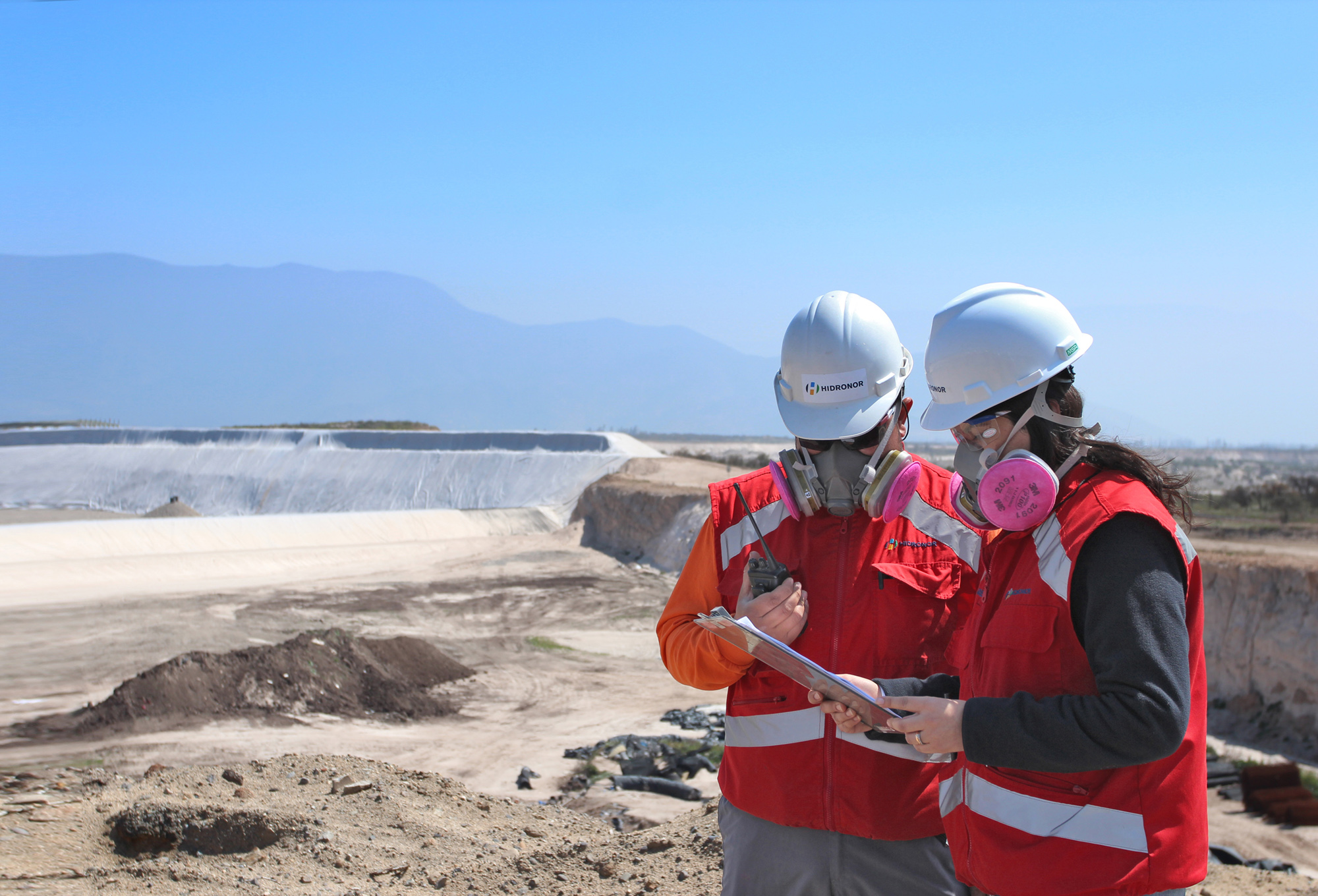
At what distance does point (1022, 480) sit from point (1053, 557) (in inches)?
6.7

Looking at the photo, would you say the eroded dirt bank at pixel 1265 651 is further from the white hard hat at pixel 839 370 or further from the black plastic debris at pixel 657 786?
the white hard hat at pixel 839 370

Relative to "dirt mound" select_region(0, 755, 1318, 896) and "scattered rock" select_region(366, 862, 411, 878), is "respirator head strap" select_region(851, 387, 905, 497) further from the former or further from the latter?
"scattered rock" select_region(366, 862, 411, 878)

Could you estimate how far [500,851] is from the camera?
5.72 m

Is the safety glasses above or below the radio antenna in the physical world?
above

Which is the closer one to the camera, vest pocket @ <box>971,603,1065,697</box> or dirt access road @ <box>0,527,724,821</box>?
vest pocket @ <box>971,603,1065,697</box>

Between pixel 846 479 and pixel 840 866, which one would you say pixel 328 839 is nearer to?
pixel 840 866

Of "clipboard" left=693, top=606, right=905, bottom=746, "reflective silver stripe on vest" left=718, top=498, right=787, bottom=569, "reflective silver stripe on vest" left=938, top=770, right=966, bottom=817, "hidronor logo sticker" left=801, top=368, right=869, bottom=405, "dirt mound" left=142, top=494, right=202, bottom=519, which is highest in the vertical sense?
"hidronor logo sticker" left=801, top=368, right=869, bottom=405

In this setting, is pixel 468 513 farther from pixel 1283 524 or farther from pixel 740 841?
pixel 740 841

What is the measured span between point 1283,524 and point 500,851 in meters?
26.0

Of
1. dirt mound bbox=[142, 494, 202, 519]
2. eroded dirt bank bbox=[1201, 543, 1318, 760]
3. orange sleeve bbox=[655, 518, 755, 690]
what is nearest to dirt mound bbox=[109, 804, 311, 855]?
orange sleeve bbox=[655, 518, 755, 690]

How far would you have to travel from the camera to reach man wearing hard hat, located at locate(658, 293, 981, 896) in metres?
2.37

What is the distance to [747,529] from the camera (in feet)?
8.65

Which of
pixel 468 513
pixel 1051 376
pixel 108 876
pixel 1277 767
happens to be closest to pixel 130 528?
pixel 468 513

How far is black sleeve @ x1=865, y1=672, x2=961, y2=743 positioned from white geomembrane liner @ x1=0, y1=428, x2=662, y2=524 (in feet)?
103
